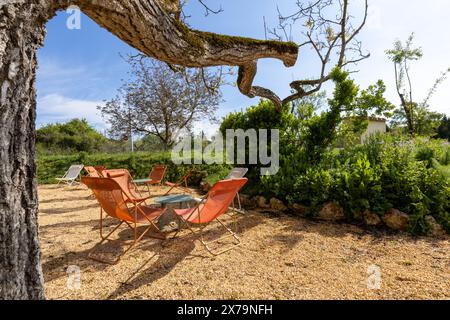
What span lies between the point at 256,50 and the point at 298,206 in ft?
10.2

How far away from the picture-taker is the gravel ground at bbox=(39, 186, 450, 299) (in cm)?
256

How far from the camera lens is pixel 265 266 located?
3.14 meters

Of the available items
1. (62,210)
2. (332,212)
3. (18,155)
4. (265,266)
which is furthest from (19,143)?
(62,210)

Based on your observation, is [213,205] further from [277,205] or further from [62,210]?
[62,210]

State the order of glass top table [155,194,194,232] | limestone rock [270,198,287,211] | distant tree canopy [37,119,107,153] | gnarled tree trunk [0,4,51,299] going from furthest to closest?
distant tree canopy [37,119,107,153] < limestone rock [270,198,287,211] < glass top table [155,194,194,232] < gnarled tree trunk [0,4,51,299]

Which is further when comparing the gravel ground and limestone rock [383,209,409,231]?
limestone rock [383,209,409,231]

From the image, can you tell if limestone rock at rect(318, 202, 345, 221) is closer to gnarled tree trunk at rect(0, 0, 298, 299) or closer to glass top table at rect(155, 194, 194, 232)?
glass top table at rect(155, 194, 194, 232)

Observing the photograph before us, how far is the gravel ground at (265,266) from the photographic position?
2562 mm

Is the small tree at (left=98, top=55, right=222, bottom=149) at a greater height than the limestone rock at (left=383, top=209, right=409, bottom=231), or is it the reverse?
the small tree at (left=98, top=55, right=222, bottom=149)

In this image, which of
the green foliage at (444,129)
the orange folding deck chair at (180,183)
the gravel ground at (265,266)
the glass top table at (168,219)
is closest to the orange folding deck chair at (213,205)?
the gravel ground at (265,266)

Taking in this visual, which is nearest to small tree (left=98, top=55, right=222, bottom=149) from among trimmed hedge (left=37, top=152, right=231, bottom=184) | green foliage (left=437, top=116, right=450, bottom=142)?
trimmed hedge (left=37, top=152, right=231, bottom=184)

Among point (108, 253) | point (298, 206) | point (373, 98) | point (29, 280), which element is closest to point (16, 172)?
point (29, 280)

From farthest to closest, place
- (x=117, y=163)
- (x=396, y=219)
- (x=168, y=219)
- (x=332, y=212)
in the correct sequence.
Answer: (x=117, y=163)
(x=168, y=219)
(x=332, y=212)
(x=396, y=219)

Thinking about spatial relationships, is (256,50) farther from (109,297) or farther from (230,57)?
(109,297)
